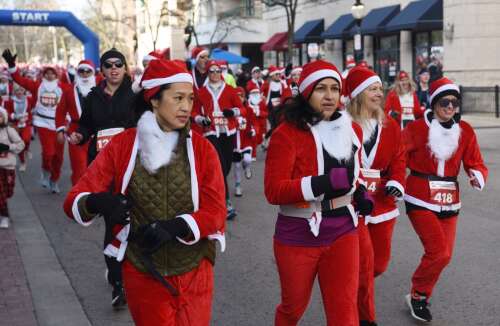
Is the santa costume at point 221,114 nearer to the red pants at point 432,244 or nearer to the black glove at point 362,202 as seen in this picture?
the red pants at point 432,244

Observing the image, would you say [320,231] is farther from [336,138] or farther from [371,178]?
[371,178]

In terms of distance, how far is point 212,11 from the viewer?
5678 cm

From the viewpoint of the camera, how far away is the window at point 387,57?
33.8 meters

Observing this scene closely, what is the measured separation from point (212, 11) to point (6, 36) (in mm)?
56496

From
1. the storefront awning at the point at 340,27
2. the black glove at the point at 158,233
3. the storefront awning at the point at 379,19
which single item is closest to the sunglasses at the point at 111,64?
the black glove at the point at 158,233

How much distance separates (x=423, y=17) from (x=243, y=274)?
24523mm

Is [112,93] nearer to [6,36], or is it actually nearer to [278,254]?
[278,254]

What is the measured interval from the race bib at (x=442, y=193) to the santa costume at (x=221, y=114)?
4498mm

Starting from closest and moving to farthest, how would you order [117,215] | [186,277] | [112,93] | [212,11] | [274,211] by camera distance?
[117,215]
[186,277]
[112,93]
[274,211]
[212,11]

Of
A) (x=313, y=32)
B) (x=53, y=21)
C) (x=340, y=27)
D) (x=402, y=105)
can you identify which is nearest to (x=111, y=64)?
(x=402, y=105)

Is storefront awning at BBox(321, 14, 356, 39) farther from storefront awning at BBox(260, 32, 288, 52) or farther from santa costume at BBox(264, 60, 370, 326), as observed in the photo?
santa costume at BBox(264, 60, 370, 326)

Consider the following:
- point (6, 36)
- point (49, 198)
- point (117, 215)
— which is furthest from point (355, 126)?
point (6, 36)

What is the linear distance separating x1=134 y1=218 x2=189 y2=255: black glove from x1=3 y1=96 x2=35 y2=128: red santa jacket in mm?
12891

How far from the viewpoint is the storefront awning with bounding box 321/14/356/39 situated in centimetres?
3698
